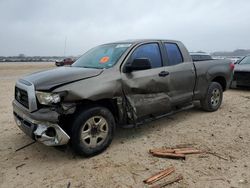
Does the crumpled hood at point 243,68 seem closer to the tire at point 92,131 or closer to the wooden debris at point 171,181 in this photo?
the tire at point 92,131

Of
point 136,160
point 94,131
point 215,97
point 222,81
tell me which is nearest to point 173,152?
point 136,160

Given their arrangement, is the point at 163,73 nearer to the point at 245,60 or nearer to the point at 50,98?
the point at 50,98

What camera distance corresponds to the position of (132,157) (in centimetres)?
375

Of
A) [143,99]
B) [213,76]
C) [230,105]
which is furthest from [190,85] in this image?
[230,105]

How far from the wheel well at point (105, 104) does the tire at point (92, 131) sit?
10 centimetres

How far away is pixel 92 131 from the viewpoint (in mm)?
3734

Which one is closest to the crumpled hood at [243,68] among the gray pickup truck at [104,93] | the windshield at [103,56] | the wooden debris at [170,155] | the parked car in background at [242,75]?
the parked car in background at [242,75]

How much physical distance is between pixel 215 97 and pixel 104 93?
3696mm

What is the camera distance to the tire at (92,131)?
3521 mm

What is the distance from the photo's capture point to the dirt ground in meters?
3.10

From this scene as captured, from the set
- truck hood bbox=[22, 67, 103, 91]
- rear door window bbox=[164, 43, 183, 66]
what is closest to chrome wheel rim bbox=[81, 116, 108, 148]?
truck hood bbox=[22, 67, 103, 91]

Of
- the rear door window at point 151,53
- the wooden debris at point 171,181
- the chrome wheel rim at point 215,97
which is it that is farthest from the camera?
the chrome wheel rim at point 215,97

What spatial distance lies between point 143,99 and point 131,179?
1609 millimetres

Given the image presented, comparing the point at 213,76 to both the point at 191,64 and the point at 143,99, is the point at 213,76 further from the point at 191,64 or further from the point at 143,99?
the point at 143,99
